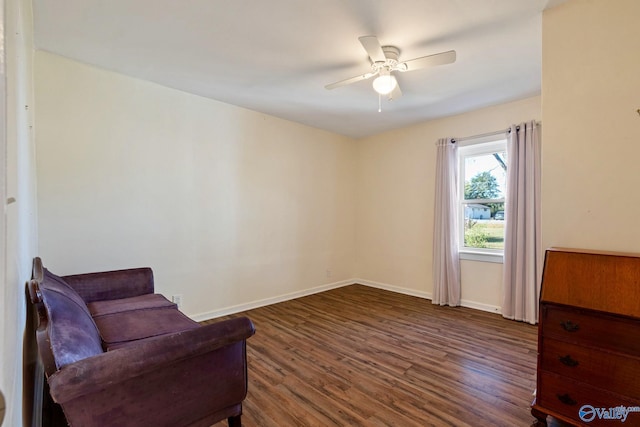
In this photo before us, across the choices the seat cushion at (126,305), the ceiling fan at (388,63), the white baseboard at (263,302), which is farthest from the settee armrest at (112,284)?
the ceiling fan at (388,63)

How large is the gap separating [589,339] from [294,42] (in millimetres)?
2632

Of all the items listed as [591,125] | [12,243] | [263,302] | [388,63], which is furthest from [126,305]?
[591,125]

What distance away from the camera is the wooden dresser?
141cm

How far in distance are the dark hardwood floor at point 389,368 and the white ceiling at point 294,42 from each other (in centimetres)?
254

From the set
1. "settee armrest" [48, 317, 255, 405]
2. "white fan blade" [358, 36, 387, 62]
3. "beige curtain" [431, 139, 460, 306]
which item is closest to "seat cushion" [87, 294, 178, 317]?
"settee armrest" [48, 317, 255, 405]

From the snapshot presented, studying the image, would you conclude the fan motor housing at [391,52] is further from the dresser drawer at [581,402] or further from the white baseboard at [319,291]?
the white baseboard at [319,291]

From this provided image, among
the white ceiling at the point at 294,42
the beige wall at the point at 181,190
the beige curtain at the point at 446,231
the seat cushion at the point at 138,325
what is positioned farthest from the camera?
the beige curtain at the point at 446,231

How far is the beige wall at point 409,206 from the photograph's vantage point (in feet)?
12.3

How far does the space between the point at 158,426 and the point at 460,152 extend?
422cm

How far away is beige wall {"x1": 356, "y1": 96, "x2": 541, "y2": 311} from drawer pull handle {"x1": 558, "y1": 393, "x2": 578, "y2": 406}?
2233 millimetres

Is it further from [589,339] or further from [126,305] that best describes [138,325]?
[589,339]

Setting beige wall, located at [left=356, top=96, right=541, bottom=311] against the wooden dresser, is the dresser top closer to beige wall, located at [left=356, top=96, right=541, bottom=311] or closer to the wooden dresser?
the wooden dresser

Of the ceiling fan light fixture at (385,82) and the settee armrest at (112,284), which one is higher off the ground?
the ceiling fan light fixture at (385,82)

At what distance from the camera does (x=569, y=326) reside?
157cm
